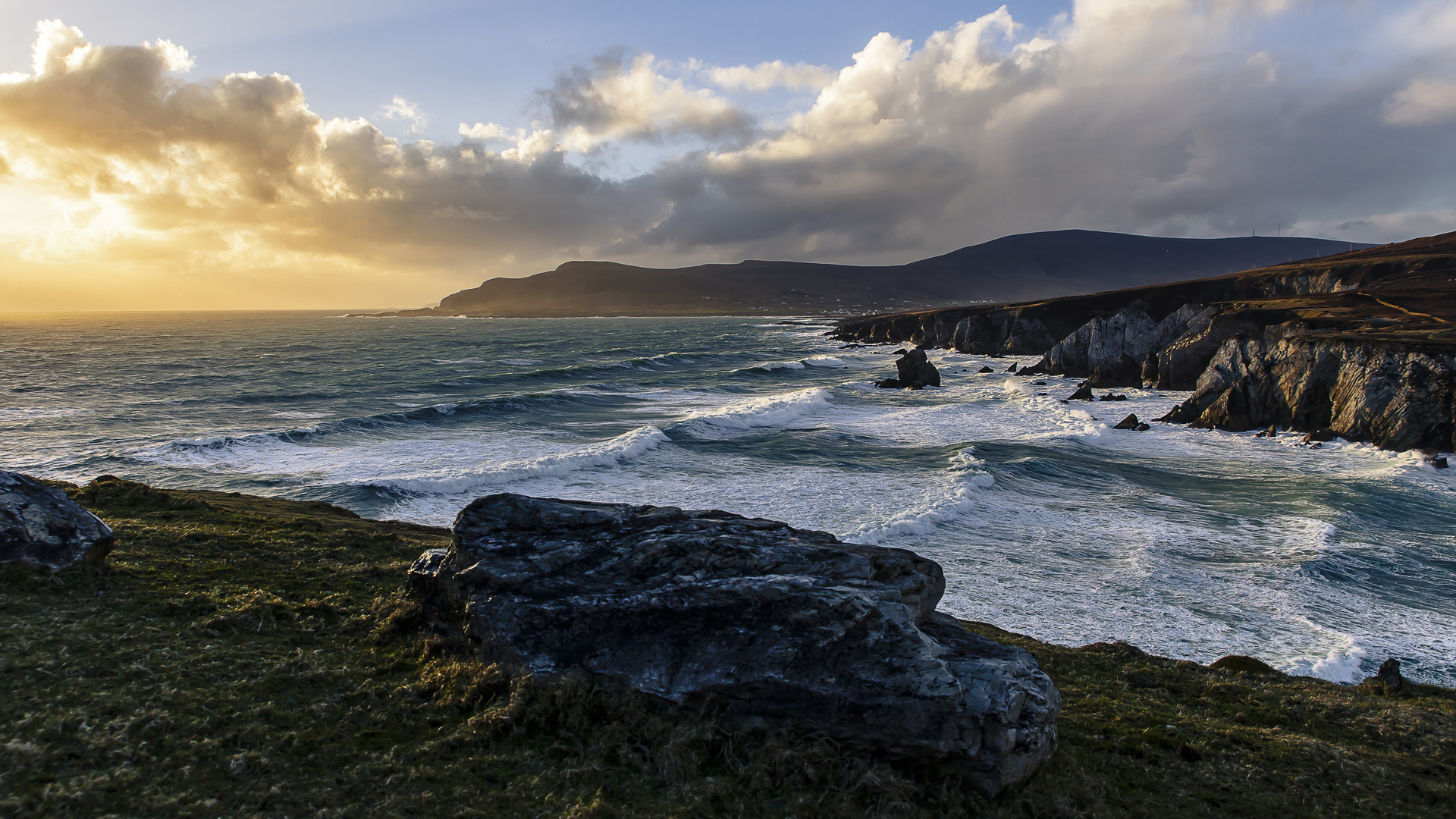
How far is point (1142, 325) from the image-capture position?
198ft

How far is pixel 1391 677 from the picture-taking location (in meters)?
10.6

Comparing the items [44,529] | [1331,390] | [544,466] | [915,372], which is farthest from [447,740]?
[915,372]

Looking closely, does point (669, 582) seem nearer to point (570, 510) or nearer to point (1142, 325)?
point (570, 510)

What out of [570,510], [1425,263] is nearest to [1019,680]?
[570,510]

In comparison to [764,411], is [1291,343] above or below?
above

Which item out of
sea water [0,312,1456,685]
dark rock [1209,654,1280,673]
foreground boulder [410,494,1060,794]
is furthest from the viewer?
sea water [0,312,1456,685]

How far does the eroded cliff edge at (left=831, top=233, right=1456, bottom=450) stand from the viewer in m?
31.1

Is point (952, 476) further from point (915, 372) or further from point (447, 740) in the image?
point (915, 372)

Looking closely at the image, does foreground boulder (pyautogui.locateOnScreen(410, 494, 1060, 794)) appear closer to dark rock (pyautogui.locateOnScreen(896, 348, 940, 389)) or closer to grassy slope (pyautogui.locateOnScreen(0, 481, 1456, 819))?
grassy slope (pyautogui.locateOnScreen(0, 481, 1456, 819))

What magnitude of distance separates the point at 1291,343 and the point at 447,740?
46355 millimetres

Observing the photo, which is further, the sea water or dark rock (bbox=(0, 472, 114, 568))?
the sea water

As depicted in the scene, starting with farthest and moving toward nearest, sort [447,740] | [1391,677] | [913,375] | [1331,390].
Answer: [913,375]
[1331,390]
[1391,677]
[447,740]

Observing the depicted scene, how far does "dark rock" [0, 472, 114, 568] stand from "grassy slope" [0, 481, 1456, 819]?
29cm

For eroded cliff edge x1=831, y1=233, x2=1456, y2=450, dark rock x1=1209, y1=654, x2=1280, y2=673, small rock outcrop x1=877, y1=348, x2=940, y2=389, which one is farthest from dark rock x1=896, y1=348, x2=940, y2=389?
dark rock x1=1209, y1=654, x2=1280, y2=673
